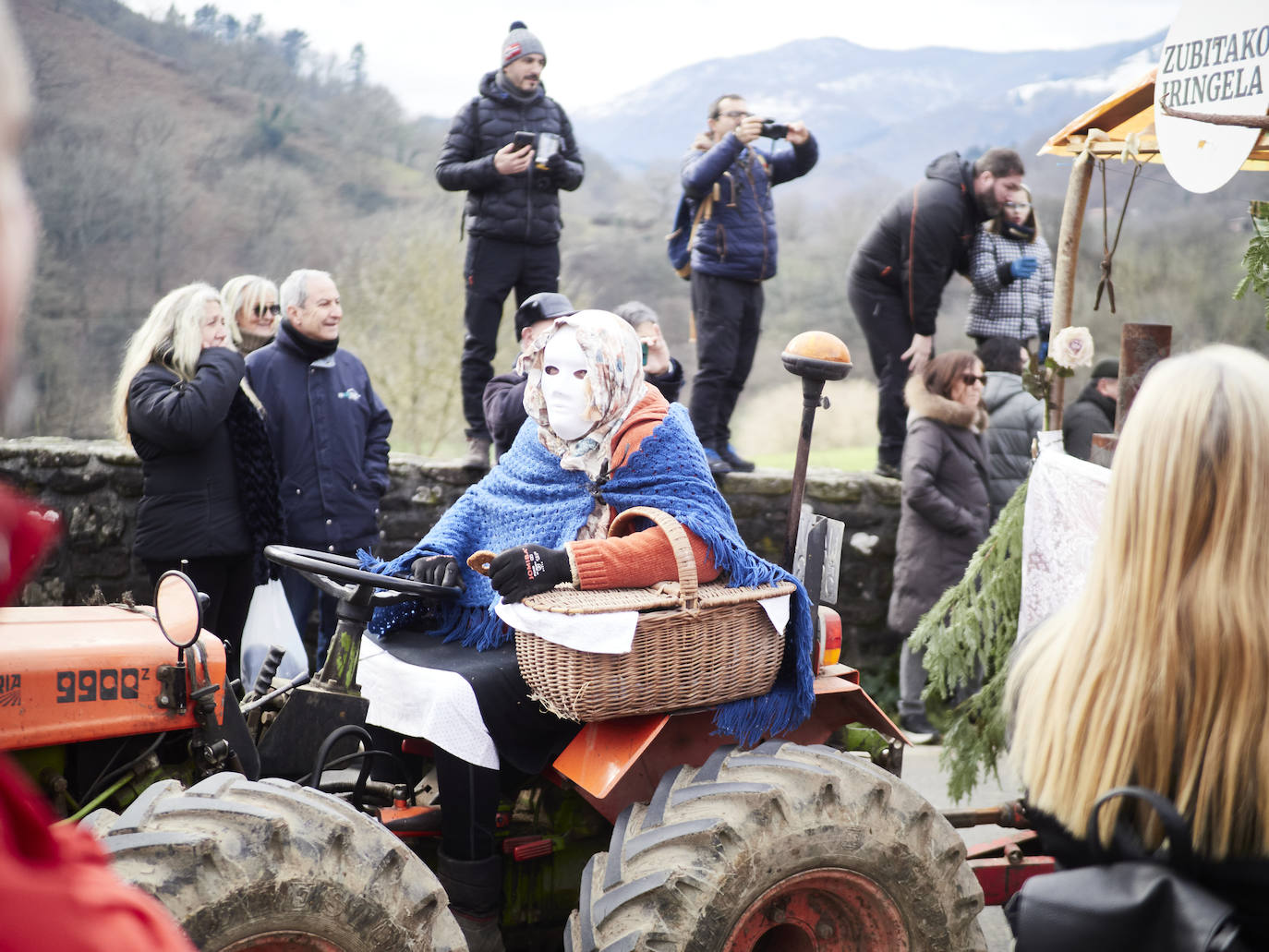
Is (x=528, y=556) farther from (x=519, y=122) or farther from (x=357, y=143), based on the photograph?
(x=357, y=143)

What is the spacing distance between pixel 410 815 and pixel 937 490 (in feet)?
11.2

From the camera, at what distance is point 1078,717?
1.53 meters

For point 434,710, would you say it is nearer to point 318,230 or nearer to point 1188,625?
point 1188,625

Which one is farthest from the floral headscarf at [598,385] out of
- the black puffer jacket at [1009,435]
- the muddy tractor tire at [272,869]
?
the black puffer jacket at [1009,435]

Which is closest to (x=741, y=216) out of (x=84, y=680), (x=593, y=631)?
(x=593, y=631)

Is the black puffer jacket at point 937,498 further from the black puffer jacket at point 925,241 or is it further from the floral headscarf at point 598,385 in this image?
the floral headscarf at point 598,385

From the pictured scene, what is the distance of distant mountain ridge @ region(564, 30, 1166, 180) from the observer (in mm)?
27516

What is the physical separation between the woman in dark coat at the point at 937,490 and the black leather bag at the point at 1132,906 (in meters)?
4.17

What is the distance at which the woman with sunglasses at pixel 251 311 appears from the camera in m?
5.20

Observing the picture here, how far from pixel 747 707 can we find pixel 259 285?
3527 millimetres

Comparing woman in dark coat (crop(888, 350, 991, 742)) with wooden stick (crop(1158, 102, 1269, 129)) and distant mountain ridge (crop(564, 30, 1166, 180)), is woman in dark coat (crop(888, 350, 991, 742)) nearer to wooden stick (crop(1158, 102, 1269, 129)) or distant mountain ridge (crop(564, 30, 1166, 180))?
wooden stick (crop(1158, 102, 1269, 129))

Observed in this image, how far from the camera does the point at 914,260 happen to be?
20.2 ft

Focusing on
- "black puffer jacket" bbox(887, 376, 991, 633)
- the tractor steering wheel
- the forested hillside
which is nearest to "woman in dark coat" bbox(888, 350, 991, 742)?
"black puffer jacket" bbox(887, 376, 991, 633)

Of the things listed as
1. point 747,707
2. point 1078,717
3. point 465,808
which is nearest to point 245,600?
point 465,808
